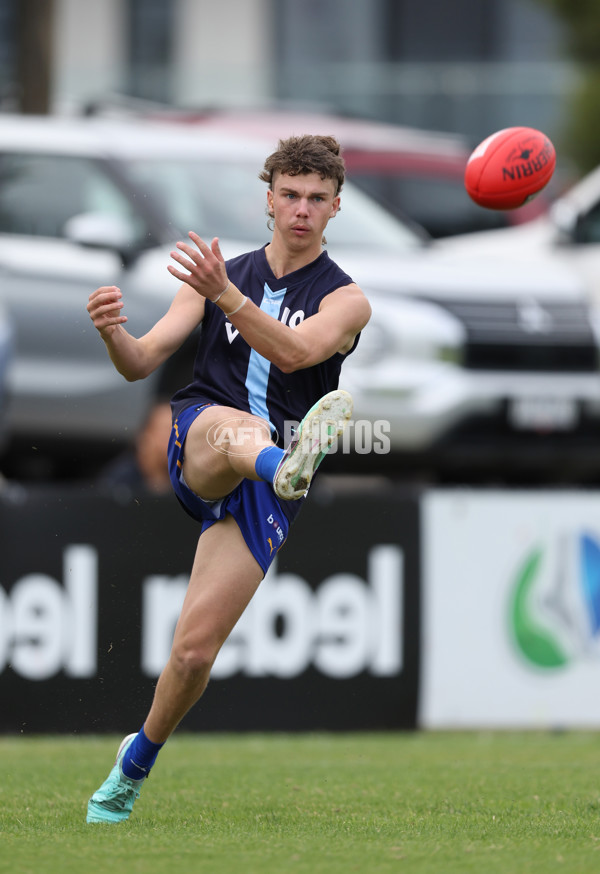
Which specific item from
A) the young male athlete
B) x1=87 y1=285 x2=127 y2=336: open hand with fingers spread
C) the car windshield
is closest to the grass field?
the young male athlete

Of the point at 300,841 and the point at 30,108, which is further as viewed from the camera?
the point at 30,108

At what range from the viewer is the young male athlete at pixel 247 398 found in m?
5.35

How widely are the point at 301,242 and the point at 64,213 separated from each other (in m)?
5.02

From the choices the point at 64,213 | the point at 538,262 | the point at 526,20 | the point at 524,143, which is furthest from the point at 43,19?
the point at 526,20

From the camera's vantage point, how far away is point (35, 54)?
13.8 metres

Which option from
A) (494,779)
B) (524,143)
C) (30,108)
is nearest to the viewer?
(524,143)

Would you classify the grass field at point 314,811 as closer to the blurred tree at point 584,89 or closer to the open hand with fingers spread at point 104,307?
the open hand with fingers spread at point 104,307

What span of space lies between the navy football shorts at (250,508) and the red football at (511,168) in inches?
60.8

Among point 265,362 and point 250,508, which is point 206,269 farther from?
point 250,508

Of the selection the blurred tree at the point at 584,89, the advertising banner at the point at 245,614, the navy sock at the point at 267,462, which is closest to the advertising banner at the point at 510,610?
the advertising banner at the point at 245,614

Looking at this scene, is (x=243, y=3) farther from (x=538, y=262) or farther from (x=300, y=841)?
(x=300, y=841)

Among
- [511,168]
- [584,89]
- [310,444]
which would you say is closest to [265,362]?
[310,444]

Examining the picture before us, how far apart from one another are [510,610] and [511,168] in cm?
424

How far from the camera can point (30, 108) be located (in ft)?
45.1
